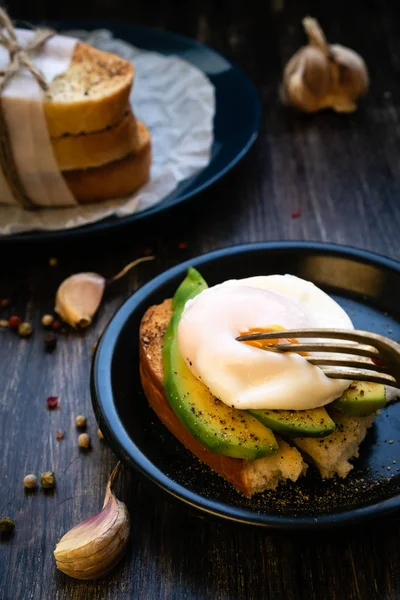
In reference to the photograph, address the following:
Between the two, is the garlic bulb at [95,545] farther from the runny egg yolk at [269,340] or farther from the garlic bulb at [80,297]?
the garlic bulb at [80,297]

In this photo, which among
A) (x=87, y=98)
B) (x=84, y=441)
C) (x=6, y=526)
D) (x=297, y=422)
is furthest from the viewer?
(x=87, y=98)

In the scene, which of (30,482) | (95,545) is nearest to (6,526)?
(30,482)

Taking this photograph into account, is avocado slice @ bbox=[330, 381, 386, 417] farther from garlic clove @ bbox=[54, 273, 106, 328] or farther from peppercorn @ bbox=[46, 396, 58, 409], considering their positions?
garlic clove @ bbox=[54, 273, 106, 328]

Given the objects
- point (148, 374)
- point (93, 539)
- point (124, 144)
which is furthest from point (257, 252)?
point (93, 539)

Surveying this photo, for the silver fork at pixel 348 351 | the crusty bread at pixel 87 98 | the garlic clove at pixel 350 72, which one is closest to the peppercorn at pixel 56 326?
the crusty bread at pixel 87 98

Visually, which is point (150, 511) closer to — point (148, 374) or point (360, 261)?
point (148, 374)

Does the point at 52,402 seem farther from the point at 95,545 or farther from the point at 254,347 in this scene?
the point at 254,347

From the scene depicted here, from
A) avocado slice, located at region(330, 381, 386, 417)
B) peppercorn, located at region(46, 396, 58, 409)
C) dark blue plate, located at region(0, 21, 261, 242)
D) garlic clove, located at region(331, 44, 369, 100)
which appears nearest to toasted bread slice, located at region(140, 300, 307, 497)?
avocado slice, located at region(330, 381, 386, 417)
